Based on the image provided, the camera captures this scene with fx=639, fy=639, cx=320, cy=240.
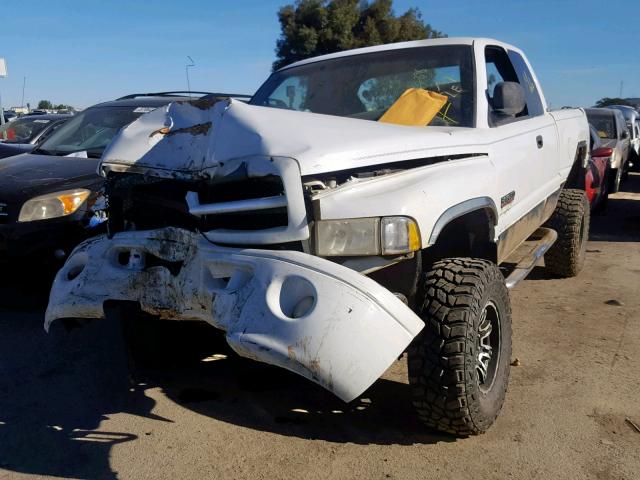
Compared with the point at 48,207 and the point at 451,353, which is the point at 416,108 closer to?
the point at 451,353

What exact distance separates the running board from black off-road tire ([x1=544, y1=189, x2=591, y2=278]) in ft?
0.78

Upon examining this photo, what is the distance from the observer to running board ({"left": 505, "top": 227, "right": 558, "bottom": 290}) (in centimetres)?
408

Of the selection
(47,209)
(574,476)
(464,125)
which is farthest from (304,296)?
(47,209)

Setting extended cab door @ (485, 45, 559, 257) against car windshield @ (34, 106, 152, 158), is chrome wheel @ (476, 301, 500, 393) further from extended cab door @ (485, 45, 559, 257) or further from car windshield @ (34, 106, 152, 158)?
car windshield @ (34, 106, 152, 158)

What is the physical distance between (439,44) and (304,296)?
2462 millimetres

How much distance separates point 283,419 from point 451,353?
106 cm

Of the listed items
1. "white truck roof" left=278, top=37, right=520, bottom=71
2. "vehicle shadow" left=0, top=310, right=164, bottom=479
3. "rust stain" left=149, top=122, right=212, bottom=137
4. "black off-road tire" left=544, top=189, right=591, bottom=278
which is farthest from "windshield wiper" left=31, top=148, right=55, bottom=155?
"black off-road tire" left=544, top=189, right=591, bottom=278

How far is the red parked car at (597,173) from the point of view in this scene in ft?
27.8

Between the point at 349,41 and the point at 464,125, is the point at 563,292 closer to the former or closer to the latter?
the point at 464,125

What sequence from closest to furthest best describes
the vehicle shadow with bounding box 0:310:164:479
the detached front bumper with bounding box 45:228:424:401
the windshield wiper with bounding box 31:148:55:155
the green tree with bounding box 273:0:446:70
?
the detached front bumper with bounding box 45:228:424:401 < the vehicle shadow with bounding box 0:310:164:479 < the windshield wiper with bounding box 31:148:55:155 < the green tree with bounding box 273:0:446:70

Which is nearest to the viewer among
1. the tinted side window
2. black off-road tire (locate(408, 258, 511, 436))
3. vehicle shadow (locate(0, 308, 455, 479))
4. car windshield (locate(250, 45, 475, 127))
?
black off-road tire (locate(408, 258, 511, 436))

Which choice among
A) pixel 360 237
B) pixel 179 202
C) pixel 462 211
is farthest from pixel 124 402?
pixel 462 211

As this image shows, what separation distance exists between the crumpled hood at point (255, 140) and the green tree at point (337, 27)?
21.5 m

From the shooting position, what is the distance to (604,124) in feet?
40.0
